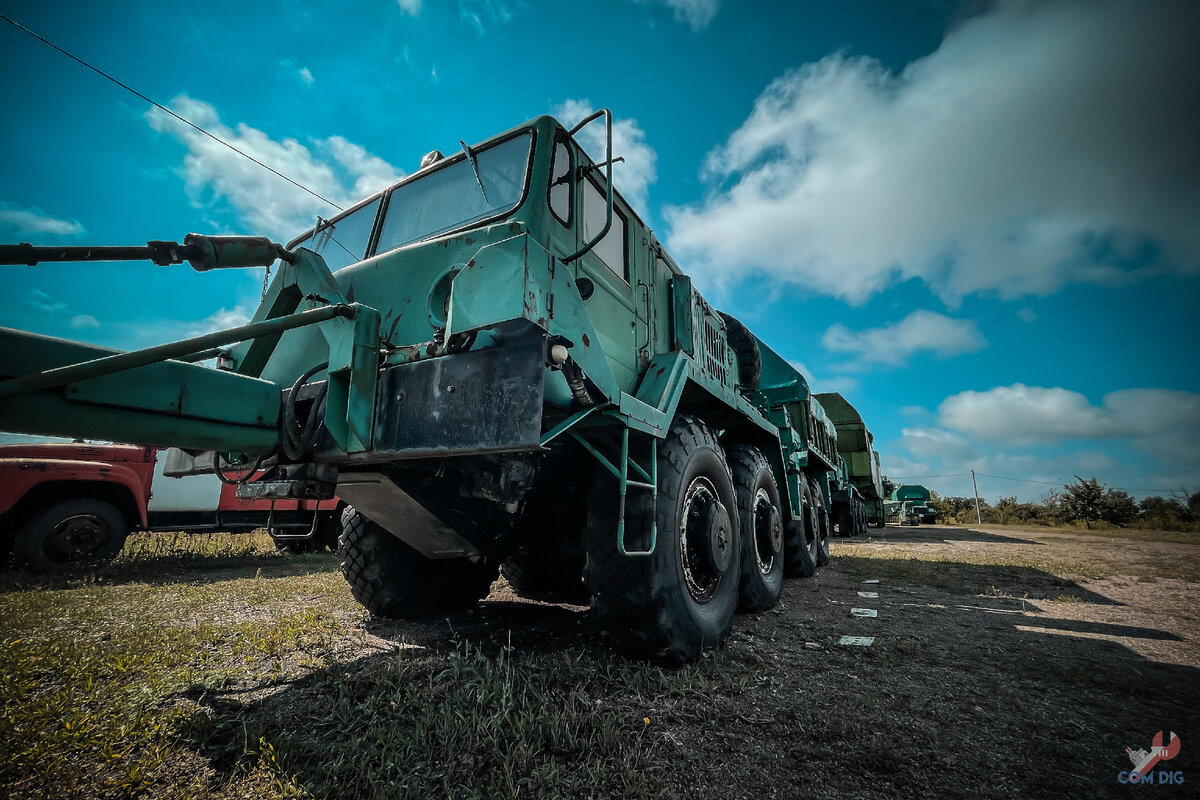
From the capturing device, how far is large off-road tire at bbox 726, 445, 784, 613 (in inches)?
163

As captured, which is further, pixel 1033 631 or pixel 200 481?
pixel 200 481

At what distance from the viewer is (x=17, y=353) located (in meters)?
1.54

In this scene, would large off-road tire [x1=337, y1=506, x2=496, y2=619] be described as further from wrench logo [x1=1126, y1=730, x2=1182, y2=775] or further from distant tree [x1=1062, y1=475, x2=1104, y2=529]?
distant tree [x1=1062, y1=475, x2=1104, y2=529]

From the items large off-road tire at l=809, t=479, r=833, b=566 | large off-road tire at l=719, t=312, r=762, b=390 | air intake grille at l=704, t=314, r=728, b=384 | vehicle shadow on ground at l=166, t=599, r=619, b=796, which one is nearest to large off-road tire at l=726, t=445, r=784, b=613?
air intake grille at l=704, t=314, r=728, b=384

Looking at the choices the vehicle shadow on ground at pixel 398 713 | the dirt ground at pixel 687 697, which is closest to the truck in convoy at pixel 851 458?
the dirt ground at pixel 687 697

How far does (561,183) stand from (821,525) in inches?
290

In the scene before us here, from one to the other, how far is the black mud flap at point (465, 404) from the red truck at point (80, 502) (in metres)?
3.43

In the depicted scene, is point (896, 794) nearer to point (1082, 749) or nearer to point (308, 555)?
point (1082, 749)

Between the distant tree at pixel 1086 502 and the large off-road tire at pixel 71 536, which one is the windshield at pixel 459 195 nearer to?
the large off-road tire at pixel 71 536

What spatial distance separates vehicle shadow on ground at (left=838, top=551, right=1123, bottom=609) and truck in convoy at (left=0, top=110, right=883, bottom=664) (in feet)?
9.28

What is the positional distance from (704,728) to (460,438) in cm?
154

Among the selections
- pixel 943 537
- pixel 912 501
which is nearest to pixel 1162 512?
pixel 912 501

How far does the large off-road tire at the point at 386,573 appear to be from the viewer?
141 inches

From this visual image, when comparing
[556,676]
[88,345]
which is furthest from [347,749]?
[88,345]
